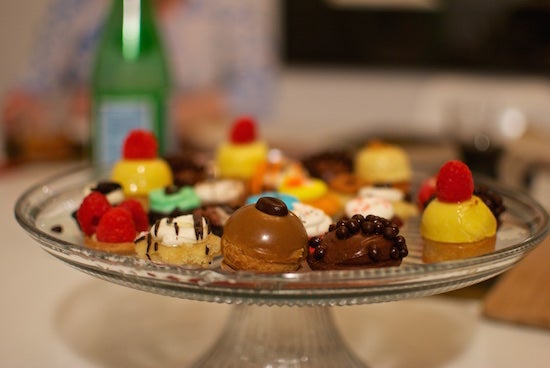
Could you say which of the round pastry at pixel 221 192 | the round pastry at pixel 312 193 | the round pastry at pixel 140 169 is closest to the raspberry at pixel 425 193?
the round pastry at pixel 312 193

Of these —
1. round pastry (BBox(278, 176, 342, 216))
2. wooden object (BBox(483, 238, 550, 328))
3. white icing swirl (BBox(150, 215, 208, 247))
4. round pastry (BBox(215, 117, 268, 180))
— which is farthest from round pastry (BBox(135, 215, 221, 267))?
wooden object (BBox(483, 238, 550, 328))

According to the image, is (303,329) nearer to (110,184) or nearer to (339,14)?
(110,184)

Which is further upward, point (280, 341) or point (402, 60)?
point (402, 60)

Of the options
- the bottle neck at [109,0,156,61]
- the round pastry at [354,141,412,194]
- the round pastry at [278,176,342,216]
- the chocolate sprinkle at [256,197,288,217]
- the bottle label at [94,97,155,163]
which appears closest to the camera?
the chocolate sprinkle at [256,197,288,217]

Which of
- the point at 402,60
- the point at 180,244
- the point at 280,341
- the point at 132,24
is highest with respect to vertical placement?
the point at 132,24

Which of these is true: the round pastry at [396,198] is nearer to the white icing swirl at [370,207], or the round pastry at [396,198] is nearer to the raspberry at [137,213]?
the white icing swirl at [370,207]

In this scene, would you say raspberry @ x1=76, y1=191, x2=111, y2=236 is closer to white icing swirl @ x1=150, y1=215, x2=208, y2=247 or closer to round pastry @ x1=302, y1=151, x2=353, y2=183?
white icing swirl @ x1=150, y1=215, x2=208, y2=247

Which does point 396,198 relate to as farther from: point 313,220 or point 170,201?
point 170,201

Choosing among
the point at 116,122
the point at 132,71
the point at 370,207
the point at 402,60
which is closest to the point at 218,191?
the point at 370,207
